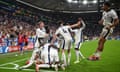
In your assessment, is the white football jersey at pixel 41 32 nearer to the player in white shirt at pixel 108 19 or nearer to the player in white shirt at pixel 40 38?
the player in white shirt at pixel 40 38

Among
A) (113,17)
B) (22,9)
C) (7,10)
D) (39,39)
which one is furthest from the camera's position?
(22,9)

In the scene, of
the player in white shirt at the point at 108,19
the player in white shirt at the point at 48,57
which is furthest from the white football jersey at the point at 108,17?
the player in white shirt at the point at 48,57

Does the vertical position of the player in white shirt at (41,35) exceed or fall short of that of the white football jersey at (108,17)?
it falls short

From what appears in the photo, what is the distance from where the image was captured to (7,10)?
131 feet

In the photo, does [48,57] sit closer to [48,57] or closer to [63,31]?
[48,57]

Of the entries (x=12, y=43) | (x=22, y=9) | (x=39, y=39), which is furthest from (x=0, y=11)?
(x=39, y=39)

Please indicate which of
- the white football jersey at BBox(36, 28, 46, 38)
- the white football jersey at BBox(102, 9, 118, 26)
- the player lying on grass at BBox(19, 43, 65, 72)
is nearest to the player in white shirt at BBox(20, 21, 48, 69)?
the white football jersey at BBox(36, 28, 46, 38)

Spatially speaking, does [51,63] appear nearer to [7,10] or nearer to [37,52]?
[37,52]

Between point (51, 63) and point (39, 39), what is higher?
point (39, 39)

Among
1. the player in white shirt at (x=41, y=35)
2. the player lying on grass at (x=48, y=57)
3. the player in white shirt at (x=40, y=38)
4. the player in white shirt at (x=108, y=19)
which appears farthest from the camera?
the player in white shirt at (x=41, y=35)

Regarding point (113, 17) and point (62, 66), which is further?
point (62, 66)

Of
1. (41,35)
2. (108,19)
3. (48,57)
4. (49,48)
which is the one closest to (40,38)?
(41,35)

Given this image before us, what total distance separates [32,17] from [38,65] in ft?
132

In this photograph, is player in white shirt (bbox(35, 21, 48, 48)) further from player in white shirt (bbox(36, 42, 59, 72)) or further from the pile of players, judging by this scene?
player in white shirt (bbox(36, 42, 59, 72))
